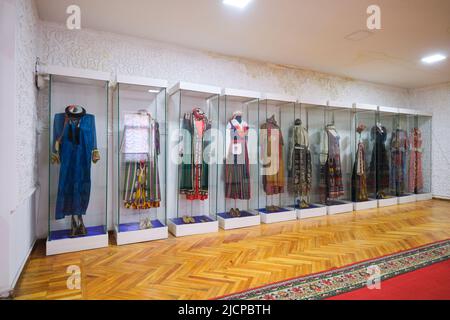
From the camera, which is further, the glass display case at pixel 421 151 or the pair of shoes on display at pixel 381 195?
the glass display case at pixel 421 151

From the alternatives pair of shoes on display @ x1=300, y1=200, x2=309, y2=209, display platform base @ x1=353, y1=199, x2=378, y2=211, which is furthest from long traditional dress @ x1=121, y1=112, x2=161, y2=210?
display platform base @ x1=353, y1=199, x2=378, y2=211

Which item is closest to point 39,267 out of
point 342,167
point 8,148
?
point 8,148

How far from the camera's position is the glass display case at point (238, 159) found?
4293 millimetres

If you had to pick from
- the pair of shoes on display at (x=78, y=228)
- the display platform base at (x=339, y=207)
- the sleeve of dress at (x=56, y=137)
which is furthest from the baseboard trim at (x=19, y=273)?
the display platform base at (x=339, y=207)

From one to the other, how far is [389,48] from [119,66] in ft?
13.2

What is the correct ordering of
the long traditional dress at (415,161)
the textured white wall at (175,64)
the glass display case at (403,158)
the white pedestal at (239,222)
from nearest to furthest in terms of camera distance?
the textured white wall at (175,64) < the white pedestal at (239,222) < the glass display case at (403,158) < the long traditional dress at (415,161)

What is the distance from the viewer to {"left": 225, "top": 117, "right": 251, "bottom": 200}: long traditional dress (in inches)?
170

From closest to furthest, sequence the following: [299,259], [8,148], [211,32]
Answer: [8,148] → [299,259] → [211,32]

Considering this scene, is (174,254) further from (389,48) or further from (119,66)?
(389,48)

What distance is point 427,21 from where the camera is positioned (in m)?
3.41

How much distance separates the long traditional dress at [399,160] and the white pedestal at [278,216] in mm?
2813

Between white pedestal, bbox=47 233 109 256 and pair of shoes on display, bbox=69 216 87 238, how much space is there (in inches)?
4.2

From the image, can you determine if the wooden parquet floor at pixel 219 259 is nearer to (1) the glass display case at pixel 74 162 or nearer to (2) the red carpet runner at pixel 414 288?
(1) the glass display case at pixel 74 162

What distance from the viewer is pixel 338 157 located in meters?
5.44
